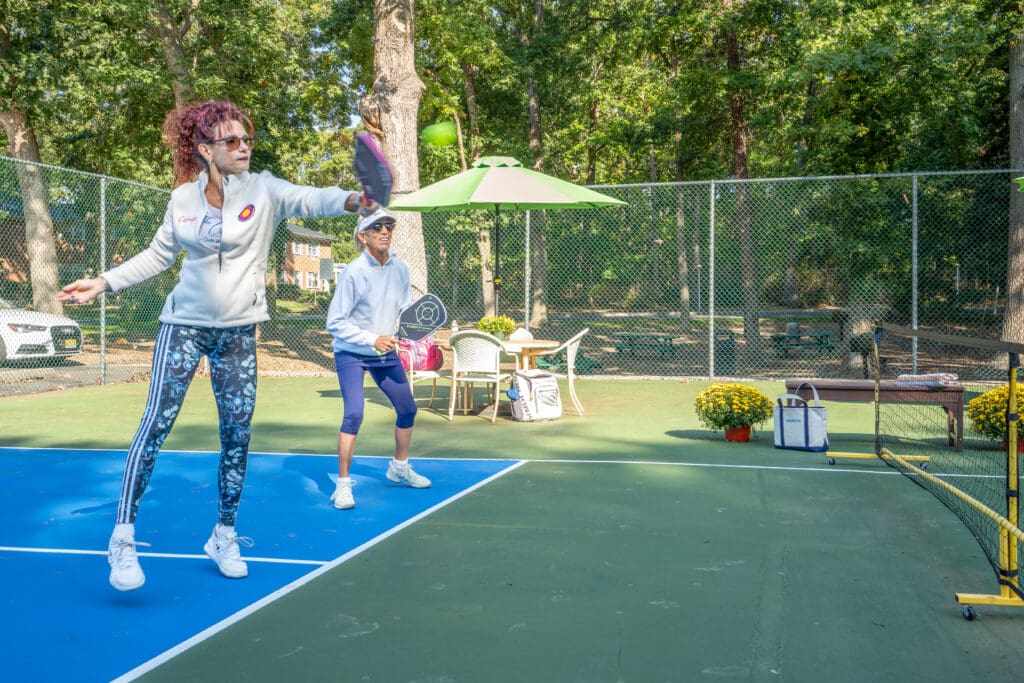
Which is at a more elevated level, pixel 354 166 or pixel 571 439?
pixel 354 166

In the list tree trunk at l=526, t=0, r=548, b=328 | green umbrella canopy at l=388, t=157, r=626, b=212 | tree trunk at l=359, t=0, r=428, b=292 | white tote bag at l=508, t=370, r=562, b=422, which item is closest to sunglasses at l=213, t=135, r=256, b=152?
green umbrella canopy at l=388, t=157, r=626, b=212

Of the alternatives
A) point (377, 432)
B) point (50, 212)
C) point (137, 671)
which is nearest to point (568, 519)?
point (137, 671)

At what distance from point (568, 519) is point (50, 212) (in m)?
17.1

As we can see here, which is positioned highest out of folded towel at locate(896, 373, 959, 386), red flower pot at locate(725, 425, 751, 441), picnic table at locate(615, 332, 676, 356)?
picnic table at locate(615, 332, 676, 356)

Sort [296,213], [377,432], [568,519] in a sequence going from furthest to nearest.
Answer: [377,432]
[568,519]
[296,213]

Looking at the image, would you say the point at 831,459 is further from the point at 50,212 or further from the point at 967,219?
the point at 50,212

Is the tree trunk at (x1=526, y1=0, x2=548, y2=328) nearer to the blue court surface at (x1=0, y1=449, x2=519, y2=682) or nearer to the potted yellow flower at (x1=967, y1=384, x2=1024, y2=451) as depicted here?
the potted yellow flower at (x1=967, y1=384, x2=1024, y2=451)

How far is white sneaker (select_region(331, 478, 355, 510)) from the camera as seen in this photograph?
20.0 ft

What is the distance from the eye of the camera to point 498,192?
1055 centimetres

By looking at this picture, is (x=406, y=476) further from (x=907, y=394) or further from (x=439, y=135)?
(x=439, y=135)

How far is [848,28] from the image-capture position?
14.8 metres

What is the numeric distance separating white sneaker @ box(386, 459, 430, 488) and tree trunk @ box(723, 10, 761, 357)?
33.0 ft

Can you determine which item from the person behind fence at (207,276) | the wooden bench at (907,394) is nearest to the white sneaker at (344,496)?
the person behind fence at (207,276)

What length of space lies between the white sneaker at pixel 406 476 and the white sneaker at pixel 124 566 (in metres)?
2.70
